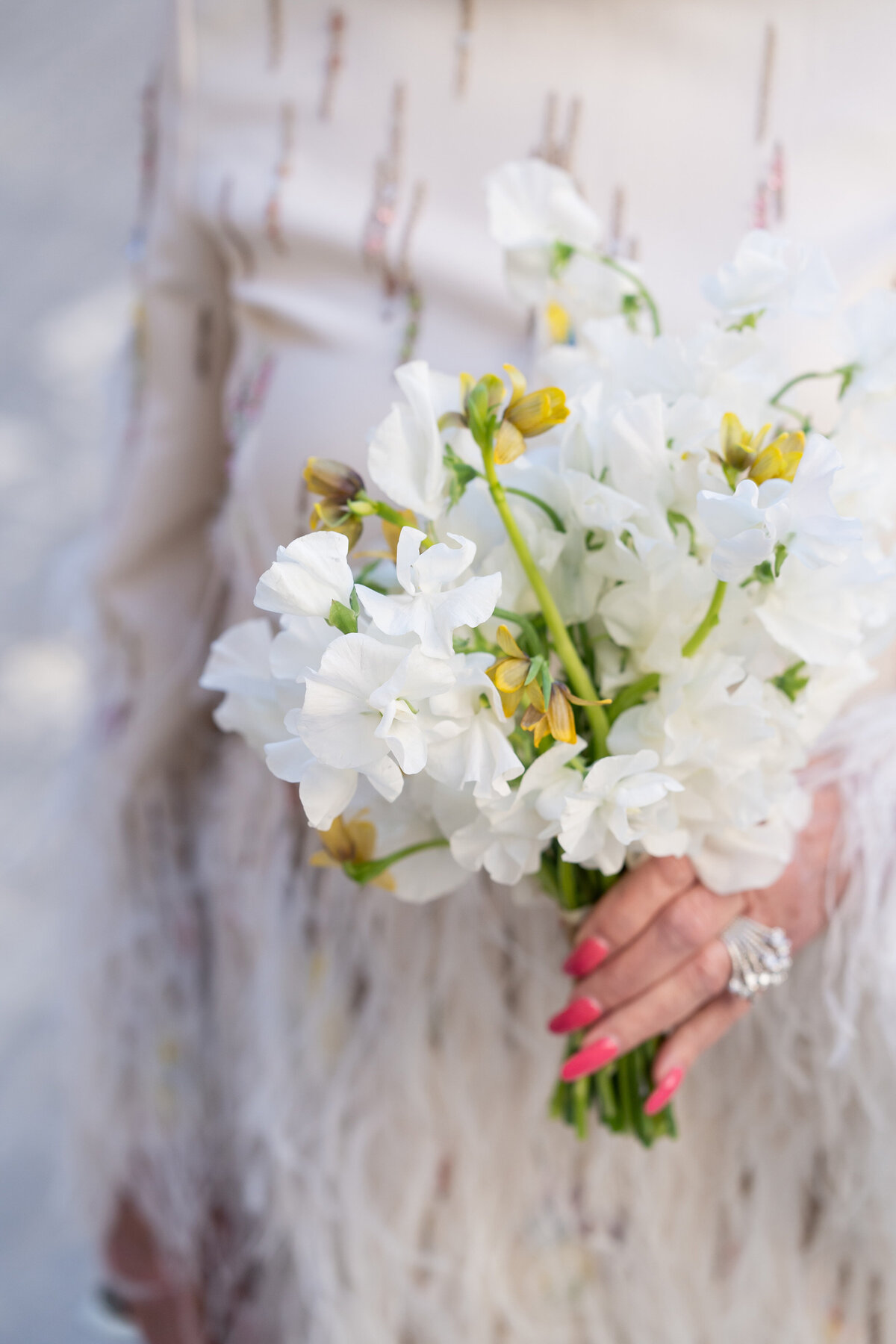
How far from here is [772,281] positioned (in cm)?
34

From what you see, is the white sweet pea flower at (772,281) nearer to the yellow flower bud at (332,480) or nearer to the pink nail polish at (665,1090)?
the yellow flower bud at (332,480)

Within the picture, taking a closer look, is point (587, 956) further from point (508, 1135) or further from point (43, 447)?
point (43, 447)

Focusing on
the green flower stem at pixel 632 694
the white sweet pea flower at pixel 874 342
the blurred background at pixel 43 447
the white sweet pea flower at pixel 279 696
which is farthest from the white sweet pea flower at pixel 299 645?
the blurred background at pixel 43 447

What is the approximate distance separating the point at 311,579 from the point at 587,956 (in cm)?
24

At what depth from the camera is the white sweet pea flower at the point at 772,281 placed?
0.34 metres

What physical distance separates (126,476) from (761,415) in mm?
526

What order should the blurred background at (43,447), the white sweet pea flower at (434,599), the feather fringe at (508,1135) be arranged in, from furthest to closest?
the blurred background at (43,447) → the feather fringe at (508,1135) → the white sweet pea flower at (434,599)

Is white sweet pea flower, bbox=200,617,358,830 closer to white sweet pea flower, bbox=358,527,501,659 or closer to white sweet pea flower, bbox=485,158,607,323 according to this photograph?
white sweet pea flower, bbox=358,527,501,659

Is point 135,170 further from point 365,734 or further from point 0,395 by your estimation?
point 365,734

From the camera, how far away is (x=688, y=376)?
34cm

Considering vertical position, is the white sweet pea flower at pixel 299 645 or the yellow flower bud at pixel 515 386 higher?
the yellow flower bud at pixel 515 386

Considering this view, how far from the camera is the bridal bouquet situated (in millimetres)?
274

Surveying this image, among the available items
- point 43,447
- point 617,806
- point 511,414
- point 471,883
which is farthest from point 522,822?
point 43,447

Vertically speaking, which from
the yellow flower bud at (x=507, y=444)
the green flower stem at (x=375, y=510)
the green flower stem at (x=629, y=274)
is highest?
the green flower stem at (x=629, y=274)
